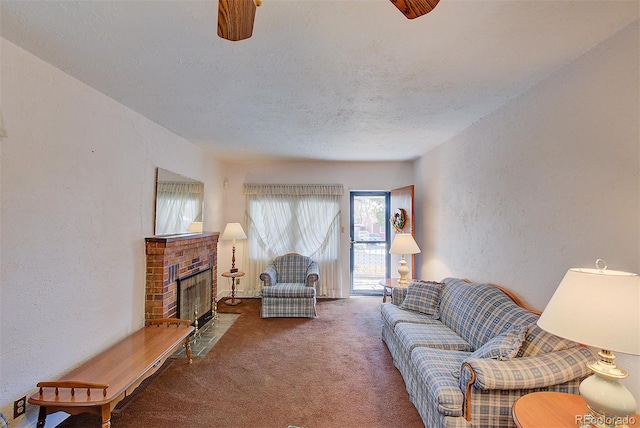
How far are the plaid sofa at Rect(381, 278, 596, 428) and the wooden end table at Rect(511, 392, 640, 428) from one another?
69 mm

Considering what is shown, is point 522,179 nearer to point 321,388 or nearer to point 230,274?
point 321,388

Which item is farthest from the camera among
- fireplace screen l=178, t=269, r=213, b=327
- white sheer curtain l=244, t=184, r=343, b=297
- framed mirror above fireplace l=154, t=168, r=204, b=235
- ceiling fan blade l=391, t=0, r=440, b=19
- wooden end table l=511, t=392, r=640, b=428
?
white sheer curtain l=244, t=184, r=343, b=297

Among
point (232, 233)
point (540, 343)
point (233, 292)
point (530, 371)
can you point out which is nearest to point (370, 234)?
point (232, 233)

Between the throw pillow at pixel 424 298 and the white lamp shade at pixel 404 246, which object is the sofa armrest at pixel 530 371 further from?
the white lamp shade at pixel 404 246

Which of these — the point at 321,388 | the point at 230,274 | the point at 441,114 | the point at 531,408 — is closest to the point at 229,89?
the point at 441,114

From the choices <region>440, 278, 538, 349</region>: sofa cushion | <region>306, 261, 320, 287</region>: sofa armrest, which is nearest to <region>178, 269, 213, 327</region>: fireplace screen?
<region>306, 261, 320, 287</region>: sofa armrest

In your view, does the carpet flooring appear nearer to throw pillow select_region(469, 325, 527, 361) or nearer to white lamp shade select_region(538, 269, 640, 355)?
throw pillow select_region(469, 325, 527, 361)

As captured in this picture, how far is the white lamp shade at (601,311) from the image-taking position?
1.11 meters

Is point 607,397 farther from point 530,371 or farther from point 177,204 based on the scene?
point 177,204

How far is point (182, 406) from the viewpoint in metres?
2.19

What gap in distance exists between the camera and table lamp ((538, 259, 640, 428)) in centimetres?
112

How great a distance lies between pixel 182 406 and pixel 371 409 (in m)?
1.44

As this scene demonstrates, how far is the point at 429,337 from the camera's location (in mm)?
2438

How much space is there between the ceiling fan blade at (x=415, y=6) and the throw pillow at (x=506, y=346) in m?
1.84
